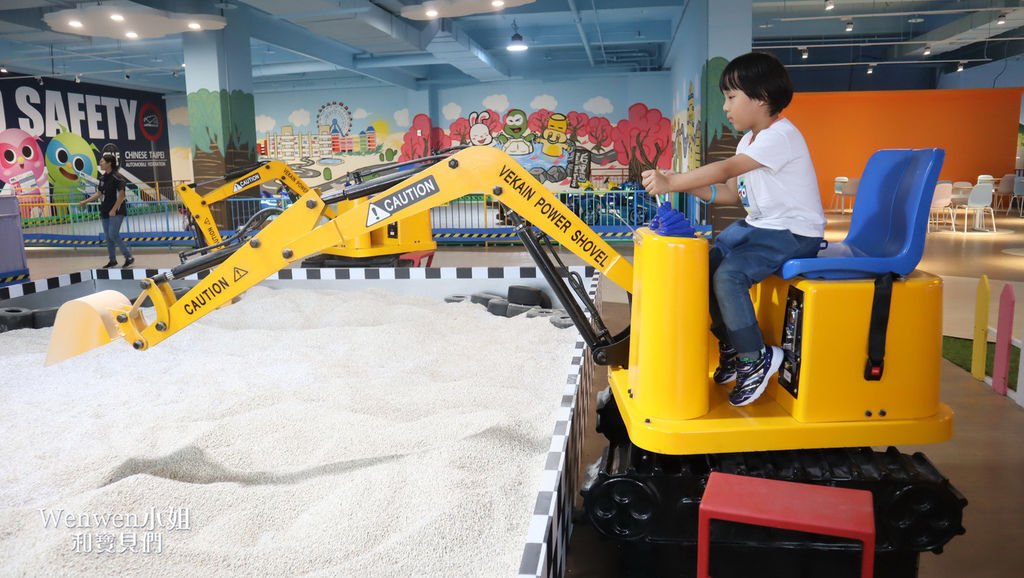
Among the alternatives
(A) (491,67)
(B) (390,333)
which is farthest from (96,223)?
(B) (390,333)

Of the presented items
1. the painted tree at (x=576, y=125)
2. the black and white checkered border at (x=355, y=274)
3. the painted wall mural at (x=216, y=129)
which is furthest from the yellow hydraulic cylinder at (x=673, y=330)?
the painted tree at (x=576, y=125)

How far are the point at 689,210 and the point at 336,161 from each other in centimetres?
1422

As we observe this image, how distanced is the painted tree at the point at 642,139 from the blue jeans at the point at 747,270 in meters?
18.7

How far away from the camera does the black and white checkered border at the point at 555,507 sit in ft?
5.52

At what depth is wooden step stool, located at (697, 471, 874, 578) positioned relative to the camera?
5.57 ft

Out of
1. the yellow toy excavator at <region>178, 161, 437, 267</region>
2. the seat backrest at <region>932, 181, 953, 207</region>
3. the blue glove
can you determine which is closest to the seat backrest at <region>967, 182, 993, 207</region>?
the seat backrest at <region>932, 181, 953, 207</region>

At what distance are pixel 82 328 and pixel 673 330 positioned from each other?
236 centimetres

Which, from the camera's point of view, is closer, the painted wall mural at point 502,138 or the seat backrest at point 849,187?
the seat backrest at point 849,187

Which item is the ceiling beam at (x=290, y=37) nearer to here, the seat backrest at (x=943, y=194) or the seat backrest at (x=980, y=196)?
the seat backrest at (x=943, y=194)

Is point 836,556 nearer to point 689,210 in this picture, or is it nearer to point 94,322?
point 94,322

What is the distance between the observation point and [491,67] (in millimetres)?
18047

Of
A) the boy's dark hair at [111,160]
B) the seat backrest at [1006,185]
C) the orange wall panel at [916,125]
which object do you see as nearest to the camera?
the boy's dark hair at [111,160]

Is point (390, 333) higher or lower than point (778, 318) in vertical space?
lower

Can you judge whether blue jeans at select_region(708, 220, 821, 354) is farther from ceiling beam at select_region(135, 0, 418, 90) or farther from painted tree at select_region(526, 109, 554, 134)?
painted tree at select_region(526, 109, 554, 134)
